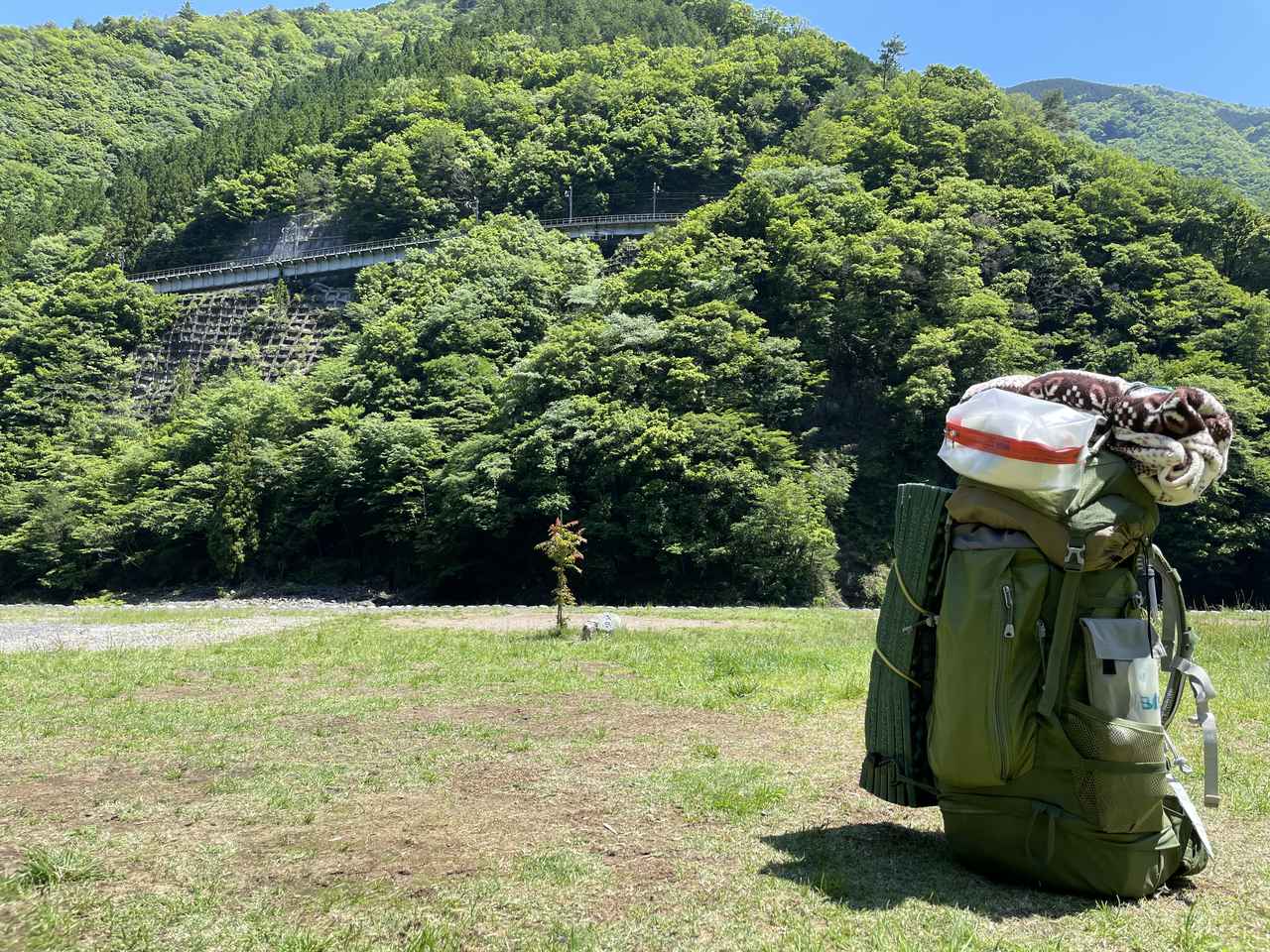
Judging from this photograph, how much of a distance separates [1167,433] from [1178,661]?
1.10 m

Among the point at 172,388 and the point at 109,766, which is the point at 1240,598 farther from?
the point at 172,388

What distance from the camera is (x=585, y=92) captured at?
79438mm

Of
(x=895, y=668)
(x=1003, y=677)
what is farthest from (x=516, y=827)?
(x=1003, y=677)

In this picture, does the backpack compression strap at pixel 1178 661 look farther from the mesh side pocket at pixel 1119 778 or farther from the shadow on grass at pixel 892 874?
the shadow on grass at pixel 892 874

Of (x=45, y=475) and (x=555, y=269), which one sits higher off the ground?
(x=555, y=269)

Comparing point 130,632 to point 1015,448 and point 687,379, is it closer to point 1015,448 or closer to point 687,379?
point 1015,448

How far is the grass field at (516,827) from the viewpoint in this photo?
3346 mm

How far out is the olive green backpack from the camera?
351 centimetres

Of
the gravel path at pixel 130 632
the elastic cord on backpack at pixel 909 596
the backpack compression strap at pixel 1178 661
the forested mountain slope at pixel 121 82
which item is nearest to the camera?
the backpack compression strap at pixel 1178 661

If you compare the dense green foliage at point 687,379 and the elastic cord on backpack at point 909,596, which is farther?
the dense green foliage at point 687,379

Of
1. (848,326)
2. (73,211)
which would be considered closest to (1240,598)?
(848,326)

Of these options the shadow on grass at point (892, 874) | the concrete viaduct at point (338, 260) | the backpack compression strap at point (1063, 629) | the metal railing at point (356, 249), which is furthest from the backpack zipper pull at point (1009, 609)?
the concrete viaduct at point (338, 260)

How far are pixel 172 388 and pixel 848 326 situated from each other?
1948 inches

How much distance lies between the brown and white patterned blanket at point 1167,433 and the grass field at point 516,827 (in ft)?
5.99
